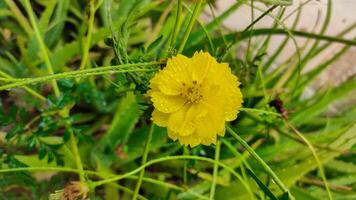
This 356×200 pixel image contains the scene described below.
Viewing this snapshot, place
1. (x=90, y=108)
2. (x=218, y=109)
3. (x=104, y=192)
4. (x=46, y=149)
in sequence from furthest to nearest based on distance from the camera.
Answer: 1. (x=90, y=108)
2. (x=104, y=192)
3. (x=46, y=149)
4. (x=218, y=109)

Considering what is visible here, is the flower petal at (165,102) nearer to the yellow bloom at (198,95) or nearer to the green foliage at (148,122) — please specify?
the yellow bloom at (198,95)

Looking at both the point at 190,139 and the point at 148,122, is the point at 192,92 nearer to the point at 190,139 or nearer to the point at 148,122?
the point at 190,139

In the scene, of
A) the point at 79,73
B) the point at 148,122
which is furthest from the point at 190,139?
the point at 148,122

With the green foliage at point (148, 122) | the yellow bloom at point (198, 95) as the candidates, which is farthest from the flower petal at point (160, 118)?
the green foliage at point (148, 122)

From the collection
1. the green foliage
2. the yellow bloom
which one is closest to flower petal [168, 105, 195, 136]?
the yellow bloom

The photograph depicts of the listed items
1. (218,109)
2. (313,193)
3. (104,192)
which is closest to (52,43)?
(104,192)

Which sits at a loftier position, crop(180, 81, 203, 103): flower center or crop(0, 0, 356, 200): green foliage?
crop(0, 0, 356, 200): green foliage

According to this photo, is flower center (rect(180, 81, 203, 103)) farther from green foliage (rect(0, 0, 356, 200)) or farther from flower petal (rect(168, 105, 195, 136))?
green foliage (rect(0, 0, 356, 200))

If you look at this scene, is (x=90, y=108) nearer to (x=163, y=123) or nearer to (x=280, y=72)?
(x=280, y=72)
